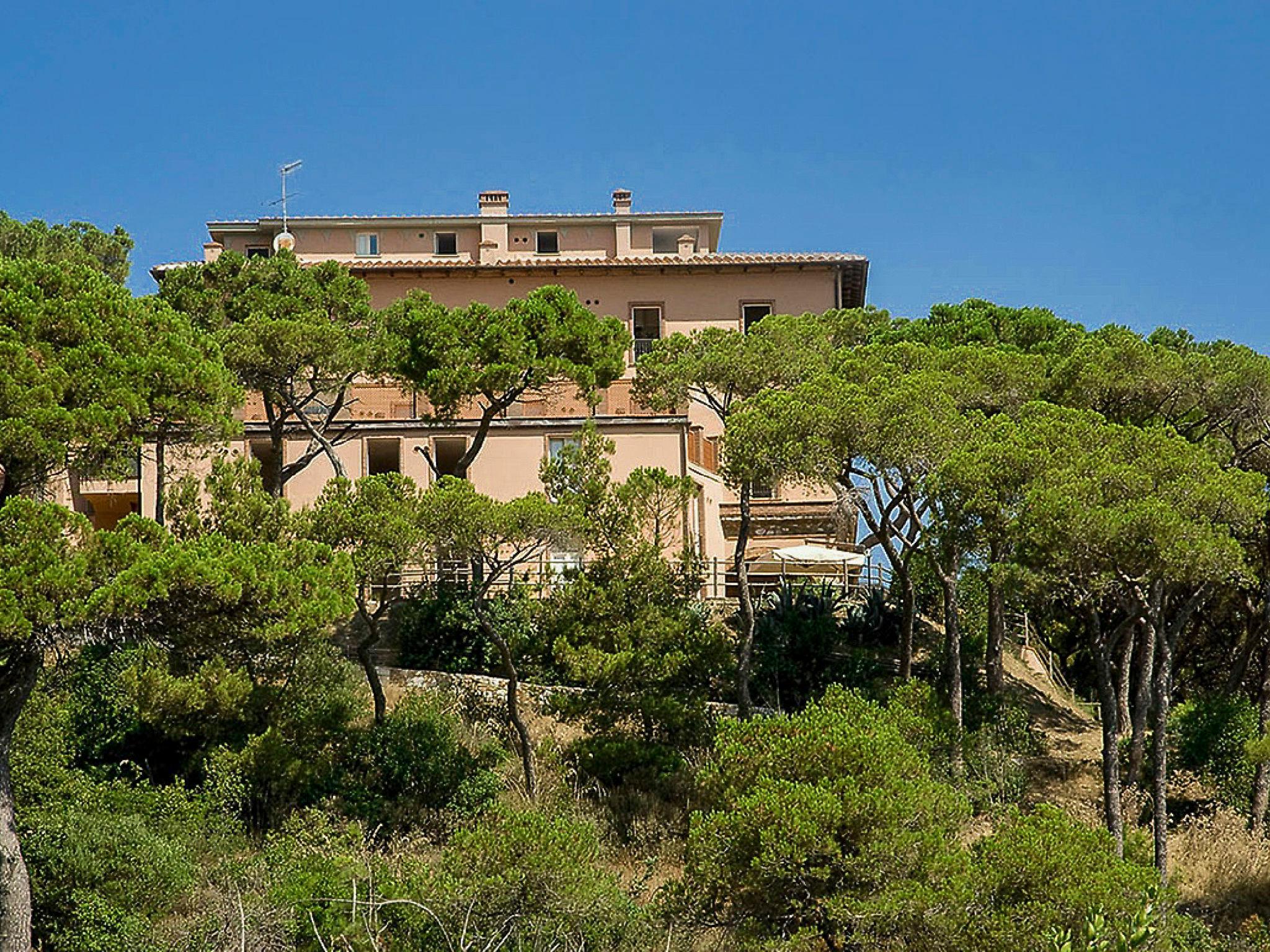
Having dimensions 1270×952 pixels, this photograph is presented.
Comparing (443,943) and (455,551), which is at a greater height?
(455,551)

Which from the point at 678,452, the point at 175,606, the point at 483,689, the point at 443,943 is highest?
the point at 678,452

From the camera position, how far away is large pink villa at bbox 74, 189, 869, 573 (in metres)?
28.6

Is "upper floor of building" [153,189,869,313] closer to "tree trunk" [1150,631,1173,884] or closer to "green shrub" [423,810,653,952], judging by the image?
"tree trunk" [1150,631,1173,884]

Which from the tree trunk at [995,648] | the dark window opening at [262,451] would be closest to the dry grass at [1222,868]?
the tree trunk at [995,648]

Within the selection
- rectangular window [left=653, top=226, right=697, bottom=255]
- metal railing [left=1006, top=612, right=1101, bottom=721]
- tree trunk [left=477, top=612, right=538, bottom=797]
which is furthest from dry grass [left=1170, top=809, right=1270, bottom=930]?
rectangular window [left=653, top=226, right=697, bottom=255]

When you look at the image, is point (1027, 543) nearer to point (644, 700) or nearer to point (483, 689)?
point (644, 700)

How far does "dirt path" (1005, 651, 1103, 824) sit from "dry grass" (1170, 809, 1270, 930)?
50.5 inches

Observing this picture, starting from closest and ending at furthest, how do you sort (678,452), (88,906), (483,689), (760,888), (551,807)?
1. (760,888)
2. (88,906)
3. (551,807)
4. (483,689)
5. (678,452)

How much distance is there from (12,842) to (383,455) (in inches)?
587

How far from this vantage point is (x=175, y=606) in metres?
14.9

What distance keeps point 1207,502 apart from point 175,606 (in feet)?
39.3

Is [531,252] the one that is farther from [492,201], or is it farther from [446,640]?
[446,640]

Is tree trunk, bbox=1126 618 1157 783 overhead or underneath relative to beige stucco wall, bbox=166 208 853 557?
underneath

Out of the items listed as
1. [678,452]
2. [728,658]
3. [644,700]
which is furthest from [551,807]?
[678,452]
